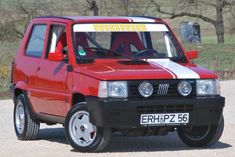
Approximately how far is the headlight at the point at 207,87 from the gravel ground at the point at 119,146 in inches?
29.3

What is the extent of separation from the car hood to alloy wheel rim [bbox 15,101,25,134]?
1816 mm

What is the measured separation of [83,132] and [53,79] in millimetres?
1008

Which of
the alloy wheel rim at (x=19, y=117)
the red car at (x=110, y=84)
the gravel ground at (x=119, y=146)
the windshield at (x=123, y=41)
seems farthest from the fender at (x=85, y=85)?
the alloy wheel rim at (x=19, y=117)

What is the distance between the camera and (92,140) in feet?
33.1

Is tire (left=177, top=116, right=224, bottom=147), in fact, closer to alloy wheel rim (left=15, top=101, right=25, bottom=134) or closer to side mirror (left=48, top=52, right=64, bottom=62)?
side mirror (left=48, top=52, right=64, bottom=62)

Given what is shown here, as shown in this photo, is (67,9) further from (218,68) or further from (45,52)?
(45,52)

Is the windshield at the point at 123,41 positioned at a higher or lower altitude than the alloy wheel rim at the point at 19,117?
higher

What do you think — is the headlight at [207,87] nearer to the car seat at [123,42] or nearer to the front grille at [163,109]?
the front grille at [163,109]

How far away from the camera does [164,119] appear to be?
396 inches

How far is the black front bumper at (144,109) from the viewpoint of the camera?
9766 millimetres

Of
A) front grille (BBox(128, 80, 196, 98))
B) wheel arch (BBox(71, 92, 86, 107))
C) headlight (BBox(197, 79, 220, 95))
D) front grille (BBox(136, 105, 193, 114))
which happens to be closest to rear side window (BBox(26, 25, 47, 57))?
wheel arch (BBox(71, 92, 86, 107))

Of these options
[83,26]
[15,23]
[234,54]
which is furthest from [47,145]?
[15,23]

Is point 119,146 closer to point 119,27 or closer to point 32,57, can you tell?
point 119,27

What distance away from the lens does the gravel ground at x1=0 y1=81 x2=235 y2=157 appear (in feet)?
33.8
